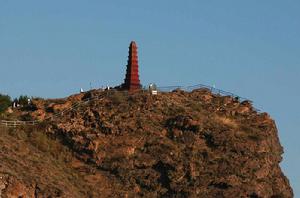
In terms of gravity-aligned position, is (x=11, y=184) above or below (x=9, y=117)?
below

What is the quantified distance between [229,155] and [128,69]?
17.8 m

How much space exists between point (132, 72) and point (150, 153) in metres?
15.2

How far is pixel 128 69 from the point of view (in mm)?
106438

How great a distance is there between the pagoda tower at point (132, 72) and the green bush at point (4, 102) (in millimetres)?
12678

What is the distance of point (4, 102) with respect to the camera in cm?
10569

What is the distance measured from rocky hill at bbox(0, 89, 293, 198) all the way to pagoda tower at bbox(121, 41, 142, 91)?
4.94 metres

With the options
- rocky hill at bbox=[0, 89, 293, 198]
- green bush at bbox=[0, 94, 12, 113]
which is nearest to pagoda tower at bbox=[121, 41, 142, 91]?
rocky hill at bbox=[0, 89, 293, 198]

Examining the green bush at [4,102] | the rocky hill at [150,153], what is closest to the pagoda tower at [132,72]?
the rocky hill at [150,153]

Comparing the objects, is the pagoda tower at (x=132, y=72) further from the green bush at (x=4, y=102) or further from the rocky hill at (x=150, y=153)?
the green bush at (x=4, y=102)

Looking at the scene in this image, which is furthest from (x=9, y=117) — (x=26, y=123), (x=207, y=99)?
(x=207, y=99)

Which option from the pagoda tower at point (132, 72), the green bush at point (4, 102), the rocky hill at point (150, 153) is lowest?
the rocky hill at point (150, 153)

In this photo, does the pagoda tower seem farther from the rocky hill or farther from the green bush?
the green bush

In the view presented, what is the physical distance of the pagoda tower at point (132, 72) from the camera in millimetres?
105625

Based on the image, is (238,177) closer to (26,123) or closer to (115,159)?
(115,159)
